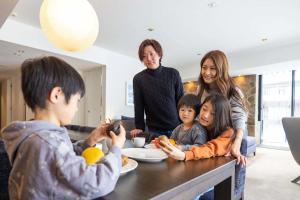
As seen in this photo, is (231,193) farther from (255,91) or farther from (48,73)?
(255,91)

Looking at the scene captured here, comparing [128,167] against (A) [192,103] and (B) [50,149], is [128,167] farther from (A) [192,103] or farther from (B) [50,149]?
(A) [192,103]

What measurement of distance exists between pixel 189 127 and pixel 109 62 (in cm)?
412

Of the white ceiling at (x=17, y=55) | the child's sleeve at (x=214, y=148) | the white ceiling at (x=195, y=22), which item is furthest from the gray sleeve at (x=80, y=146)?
the white ceiling at (x=17, y=55)

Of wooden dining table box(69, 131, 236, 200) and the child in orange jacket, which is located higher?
the child in orange jacket

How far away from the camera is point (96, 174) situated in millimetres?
523

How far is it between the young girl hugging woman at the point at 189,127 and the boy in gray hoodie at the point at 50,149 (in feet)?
1.90

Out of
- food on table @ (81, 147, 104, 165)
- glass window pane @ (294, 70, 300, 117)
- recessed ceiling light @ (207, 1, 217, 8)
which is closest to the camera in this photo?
food on table @ (81, 147, 104, 165)

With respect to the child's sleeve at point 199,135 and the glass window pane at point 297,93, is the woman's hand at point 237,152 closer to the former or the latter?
the child's sleeve at point 199,135

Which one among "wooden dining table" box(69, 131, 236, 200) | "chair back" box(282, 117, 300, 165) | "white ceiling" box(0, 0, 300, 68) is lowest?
"chair back" box(282, 117, 300, 165)

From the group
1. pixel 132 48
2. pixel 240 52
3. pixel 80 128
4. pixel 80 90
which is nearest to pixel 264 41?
pixel 240 52

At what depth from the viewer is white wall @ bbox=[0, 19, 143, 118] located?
3631mm

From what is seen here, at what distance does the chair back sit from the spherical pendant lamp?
2454 mm

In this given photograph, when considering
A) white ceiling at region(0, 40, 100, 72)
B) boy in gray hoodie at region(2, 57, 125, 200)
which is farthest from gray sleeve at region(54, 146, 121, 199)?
white ceiling at region(0, 40, 100, 72)

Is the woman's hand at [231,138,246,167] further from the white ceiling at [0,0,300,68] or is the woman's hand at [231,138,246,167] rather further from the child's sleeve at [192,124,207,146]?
the white ceiling at [0,0,300,68]
